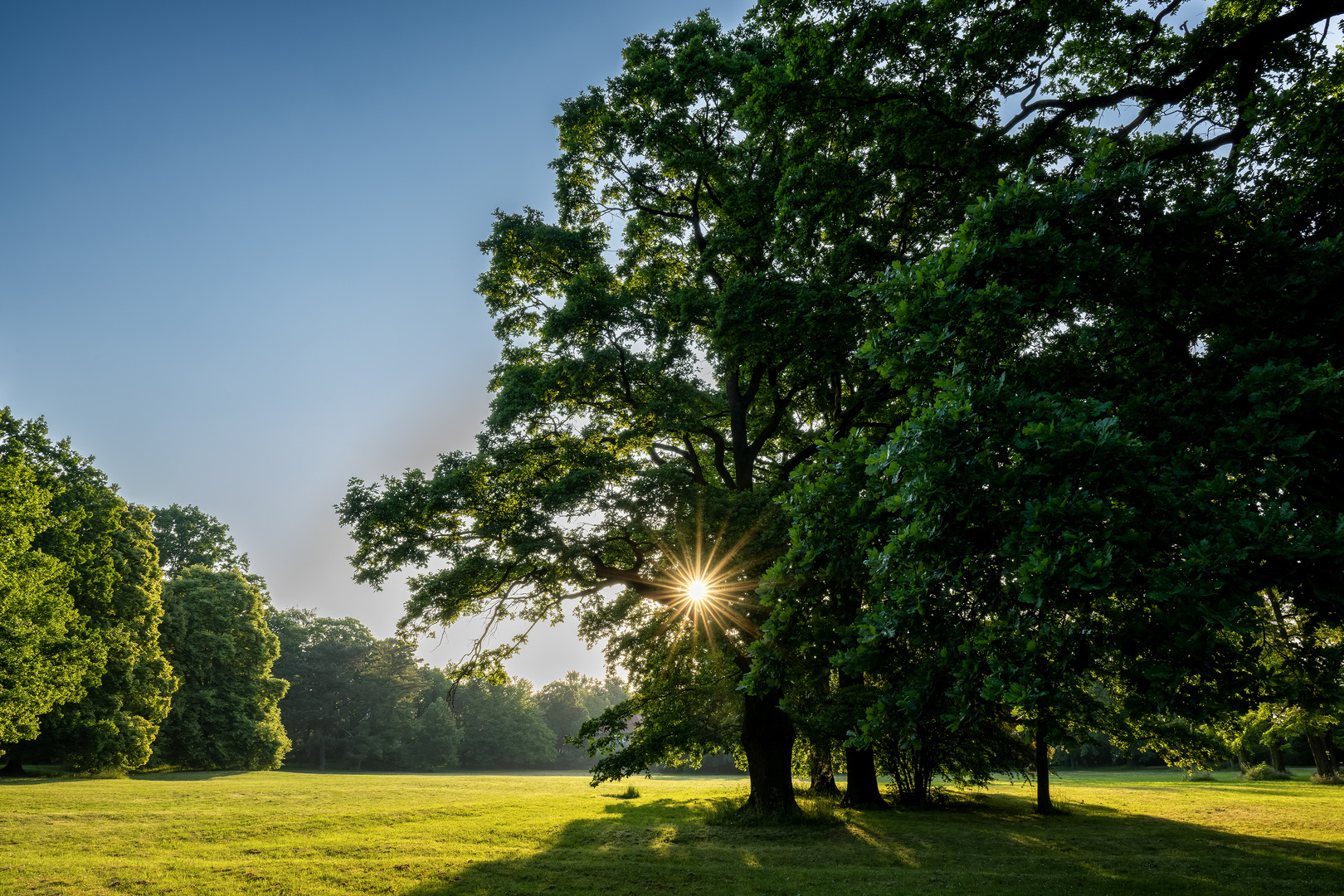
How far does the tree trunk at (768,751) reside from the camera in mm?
17016

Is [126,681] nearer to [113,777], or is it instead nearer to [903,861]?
[113,777]

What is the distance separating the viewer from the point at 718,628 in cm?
1766

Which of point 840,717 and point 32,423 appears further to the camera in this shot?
point 32,423

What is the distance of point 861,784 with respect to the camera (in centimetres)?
2084

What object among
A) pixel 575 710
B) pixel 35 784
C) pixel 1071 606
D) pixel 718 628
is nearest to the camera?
pixel 1071 606

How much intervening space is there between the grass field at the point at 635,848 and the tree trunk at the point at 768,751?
1201 mm

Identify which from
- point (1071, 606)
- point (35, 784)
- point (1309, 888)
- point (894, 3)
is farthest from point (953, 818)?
point (35, 784)

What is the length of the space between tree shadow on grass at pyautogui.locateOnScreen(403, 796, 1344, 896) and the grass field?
7 centimetres

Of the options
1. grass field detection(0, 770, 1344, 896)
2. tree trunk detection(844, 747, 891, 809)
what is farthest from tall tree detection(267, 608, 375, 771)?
tree trunk detection(844, 747, 891, 809)

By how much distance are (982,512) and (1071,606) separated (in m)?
1.08

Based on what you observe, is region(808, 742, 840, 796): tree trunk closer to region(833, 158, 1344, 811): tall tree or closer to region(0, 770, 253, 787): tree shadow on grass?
region(833, 158, 1344, 811): tall tree

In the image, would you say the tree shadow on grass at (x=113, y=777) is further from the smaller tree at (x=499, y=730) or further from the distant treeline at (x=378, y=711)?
the smaller tree at (x=499, y=730)

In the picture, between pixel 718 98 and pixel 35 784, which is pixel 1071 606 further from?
pixel 35 784

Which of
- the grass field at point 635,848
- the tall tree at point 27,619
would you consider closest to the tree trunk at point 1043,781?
the grass field at point 635,848
